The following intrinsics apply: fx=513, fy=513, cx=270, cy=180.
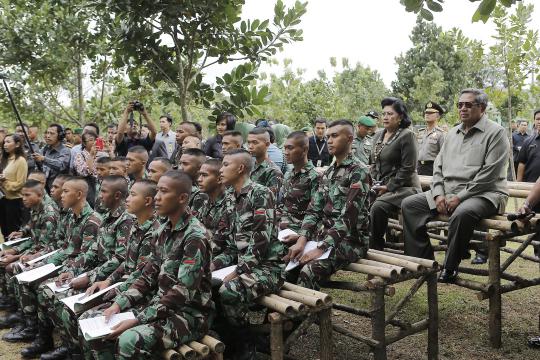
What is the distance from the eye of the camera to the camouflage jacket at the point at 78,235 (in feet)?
15.2

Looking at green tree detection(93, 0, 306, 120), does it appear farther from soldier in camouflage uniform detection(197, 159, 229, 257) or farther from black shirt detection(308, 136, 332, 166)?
black shirt detection(308, 136, 332, 166)

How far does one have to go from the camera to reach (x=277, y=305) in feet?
11.2

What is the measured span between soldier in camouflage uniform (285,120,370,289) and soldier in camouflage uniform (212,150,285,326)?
377mm

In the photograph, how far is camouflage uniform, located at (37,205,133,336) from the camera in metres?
4.14

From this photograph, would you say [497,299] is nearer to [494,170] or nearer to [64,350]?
[494,170]

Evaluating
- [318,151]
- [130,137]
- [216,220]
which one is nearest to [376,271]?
[216,220]

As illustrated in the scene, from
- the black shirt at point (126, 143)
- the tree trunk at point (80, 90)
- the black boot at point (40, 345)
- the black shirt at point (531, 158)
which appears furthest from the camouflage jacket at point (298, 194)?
the tree trunk at point (80, 90)

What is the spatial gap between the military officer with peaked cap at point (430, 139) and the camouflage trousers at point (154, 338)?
16.4 feet

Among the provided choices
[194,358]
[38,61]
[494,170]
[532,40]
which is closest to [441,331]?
[494,170]

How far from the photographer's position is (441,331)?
481 centimetres

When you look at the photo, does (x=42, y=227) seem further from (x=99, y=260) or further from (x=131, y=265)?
(x=131, y=265)

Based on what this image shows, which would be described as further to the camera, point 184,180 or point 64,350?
point 64,350

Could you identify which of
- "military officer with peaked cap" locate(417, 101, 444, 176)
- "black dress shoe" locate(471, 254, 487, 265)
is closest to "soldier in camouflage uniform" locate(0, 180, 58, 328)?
"military officer with peaked cap" locate(417, 101, 444, 176)

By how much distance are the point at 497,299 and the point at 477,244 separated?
53cm
